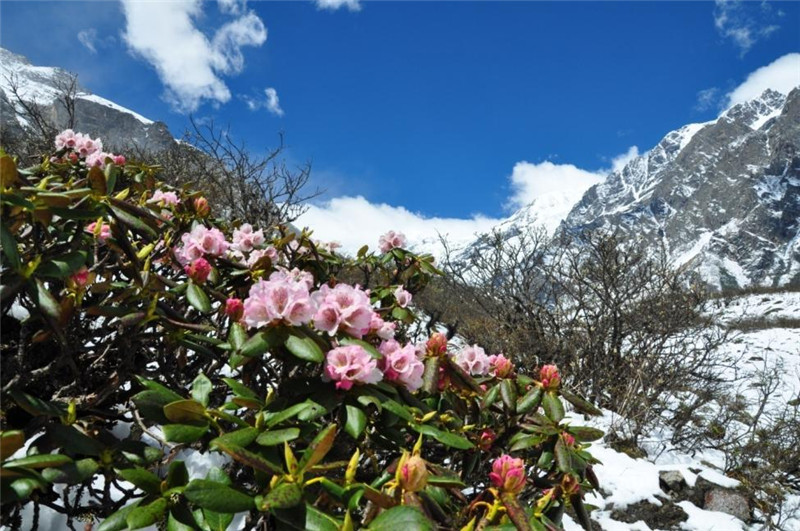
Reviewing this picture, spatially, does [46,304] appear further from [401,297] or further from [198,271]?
[401,297]

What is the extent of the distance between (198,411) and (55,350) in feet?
2.57

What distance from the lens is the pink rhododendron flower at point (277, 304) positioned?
3.66 ft

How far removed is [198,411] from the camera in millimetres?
998

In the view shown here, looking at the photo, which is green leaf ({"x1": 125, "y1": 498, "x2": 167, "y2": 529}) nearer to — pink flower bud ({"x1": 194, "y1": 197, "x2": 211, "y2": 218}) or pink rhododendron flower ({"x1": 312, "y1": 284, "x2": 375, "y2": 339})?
pink rhododendron flower ({"x1": 312, "y1": 284, "x2": 375, "y2": 339})

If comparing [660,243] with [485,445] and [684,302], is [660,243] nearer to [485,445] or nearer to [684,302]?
[684,302]

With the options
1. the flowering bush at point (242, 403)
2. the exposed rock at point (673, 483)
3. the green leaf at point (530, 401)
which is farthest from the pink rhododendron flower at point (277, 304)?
the exposed rock at point (673, 483)

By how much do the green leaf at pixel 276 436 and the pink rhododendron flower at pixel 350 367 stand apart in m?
0.18

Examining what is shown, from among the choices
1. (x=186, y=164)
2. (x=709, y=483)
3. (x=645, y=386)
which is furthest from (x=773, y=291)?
(x=186, y=164)

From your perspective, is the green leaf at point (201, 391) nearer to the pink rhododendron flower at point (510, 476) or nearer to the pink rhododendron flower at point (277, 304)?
the pink rhododendron flower at point (277, 304)

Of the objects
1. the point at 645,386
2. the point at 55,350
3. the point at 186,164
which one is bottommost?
the point at 55,350

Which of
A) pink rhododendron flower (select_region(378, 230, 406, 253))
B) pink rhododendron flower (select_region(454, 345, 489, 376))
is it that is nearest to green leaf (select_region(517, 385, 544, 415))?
pink rhododendron flower (select_region(454, 345, 489, 376))

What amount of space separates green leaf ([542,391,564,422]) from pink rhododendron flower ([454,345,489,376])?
0.26m

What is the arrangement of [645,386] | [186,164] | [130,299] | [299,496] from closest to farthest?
[299,496], [130,299], [645,386], [186,164]

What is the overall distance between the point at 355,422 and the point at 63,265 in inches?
27.6
